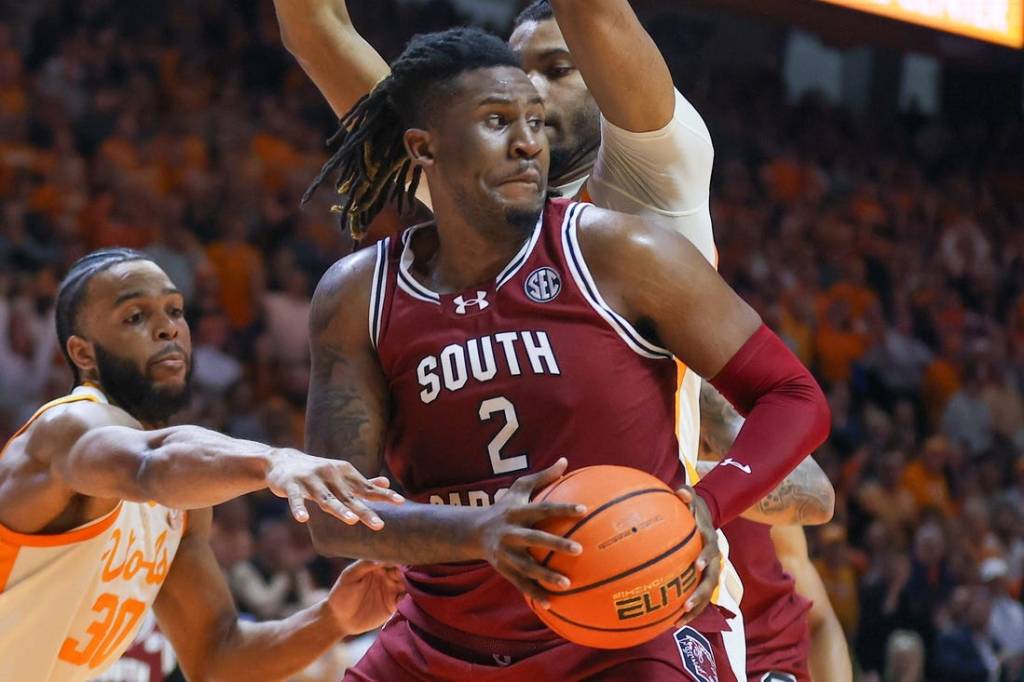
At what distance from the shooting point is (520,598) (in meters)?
3.05

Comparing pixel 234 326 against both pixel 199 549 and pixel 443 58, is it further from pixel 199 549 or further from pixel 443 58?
pixel 443 58

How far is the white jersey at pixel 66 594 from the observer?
4098mm

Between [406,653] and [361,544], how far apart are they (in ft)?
0.92

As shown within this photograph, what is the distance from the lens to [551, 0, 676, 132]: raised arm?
330cm

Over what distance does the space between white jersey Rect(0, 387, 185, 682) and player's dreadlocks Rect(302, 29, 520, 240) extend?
106 centimetres

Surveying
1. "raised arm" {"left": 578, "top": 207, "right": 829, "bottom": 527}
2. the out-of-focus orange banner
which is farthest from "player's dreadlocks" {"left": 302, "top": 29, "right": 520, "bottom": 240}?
the out-of-focus orange banner

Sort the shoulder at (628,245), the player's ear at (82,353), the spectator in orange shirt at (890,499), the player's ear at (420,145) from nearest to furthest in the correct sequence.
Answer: the shoulder at (628,245), the player's ear at (420,145), the player's ear at (82,353), the spectator in orange shirt at (890,499)

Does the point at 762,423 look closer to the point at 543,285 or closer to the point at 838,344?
the point at 543,285

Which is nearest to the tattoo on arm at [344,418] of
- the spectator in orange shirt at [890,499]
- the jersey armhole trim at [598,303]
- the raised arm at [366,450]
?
the raised arm at [366,450]

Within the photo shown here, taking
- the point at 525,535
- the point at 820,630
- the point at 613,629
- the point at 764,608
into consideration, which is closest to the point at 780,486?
the point at 764,608

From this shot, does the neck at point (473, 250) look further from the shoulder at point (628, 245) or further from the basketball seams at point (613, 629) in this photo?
the basketball seams at point (613, 629)

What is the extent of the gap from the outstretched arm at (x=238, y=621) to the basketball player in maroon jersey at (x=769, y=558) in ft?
3.33

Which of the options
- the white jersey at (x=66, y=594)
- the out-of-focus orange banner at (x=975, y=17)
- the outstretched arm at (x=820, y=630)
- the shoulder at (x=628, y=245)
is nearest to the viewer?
the shoulder at (x=628, y=245)

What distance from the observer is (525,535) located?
2.64m
